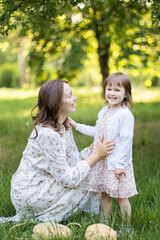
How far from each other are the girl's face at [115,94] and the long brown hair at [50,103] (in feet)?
1.27

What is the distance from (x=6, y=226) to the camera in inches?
98.9

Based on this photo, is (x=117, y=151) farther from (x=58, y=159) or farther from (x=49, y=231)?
(x=49, y=231)

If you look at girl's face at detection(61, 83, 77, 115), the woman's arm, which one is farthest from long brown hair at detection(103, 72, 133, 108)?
the woman's arm

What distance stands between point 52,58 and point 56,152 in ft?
25.0

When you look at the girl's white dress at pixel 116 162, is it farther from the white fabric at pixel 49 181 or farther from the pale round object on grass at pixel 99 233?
the pale round object on grass at pixel 99 233

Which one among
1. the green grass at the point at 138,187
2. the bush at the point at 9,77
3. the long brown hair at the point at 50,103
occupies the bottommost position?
the green grass at the point at 138,187

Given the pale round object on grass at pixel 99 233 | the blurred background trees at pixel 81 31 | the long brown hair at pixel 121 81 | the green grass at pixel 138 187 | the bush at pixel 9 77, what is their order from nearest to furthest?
the pale round object on grass at pixel 99 233
the green grass at pixel 138 187
the long brown hair at pixel 121 81
the blurred background trees at pixel 81 31
the bush at pixel 9 77

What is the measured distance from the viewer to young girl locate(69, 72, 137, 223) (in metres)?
2.40

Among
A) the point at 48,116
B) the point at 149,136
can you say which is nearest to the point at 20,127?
the point at 149,136

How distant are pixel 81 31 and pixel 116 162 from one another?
4.43 meters

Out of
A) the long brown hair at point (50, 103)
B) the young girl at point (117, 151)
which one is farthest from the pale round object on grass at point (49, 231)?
Answer: the long brown hair at point (50, 103)

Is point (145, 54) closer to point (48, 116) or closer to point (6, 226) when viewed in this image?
point (48, 116)

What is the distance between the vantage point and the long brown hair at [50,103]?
2514mm

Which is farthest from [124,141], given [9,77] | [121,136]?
[9,77]
